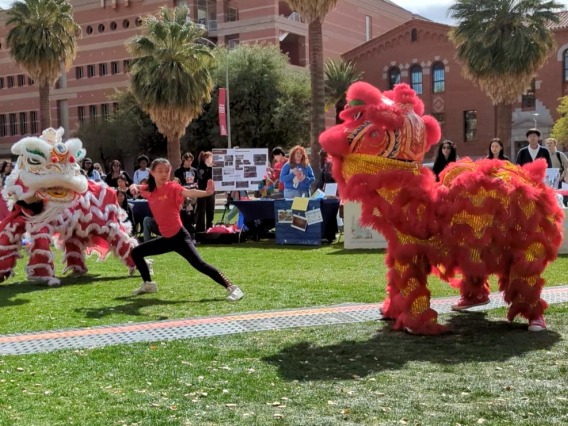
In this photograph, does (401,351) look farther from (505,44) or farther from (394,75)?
(394,75)

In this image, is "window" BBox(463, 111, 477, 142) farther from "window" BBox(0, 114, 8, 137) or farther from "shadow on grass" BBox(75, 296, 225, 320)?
"shadow on grass" BBox(75, 296, 225, 320)

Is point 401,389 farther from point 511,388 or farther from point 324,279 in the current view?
point 324,279

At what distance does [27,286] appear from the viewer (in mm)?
9203

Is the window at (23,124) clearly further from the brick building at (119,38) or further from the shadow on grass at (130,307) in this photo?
the shadow on grass at (130,307)

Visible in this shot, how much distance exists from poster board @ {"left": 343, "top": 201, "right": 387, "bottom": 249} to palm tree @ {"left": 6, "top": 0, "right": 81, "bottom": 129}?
72.1 feet

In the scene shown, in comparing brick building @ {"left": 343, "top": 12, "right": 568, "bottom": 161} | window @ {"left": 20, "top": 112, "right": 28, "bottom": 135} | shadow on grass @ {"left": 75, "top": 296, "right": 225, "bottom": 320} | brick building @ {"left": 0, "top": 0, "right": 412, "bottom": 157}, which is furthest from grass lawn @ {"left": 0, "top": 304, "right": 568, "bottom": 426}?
window @ {"left": 20, "top": 112, "right": 28, "bottom": 135}

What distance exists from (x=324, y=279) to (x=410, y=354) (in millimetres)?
3794

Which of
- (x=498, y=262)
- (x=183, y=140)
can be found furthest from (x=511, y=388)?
(x=183, y=140)

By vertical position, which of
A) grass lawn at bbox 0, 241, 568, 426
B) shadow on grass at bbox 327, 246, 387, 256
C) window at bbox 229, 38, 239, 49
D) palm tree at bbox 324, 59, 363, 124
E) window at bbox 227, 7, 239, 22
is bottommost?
shadow on grass at bbox 327, 246, 387, 256

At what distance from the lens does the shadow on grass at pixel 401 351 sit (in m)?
5.00

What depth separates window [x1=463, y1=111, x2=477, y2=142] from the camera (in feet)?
142

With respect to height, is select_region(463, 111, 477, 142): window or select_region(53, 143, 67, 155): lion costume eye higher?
select_region(463, 111, 477, 142): window

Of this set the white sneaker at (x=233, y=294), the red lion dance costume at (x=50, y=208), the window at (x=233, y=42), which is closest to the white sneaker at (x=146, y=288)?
the white sneaker at (x=233, y=294)

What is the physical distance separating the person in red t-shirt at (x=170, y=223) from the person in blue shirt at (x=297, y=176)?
5.61 m
